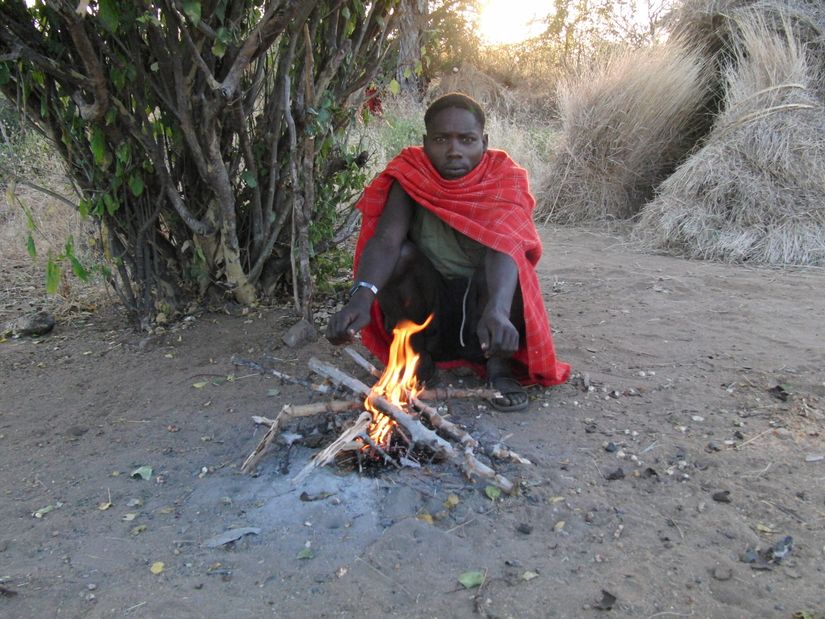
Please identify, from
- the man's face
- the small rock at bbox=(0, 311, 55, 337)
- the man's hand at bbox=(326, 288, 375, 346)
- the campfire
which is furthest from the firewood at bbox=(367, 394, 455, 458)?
the small rock at bbox=(0, 311, 55, 337)

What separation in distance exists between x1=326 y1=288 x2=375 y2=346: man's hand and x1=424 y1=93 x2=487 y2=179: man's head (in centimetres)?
65

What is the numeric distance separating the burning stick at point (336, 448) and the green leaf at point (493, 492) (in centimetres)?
42

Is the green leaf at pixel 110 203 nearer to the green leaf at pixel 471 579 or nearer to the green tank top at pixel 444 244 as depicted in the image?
the green tank top at pixel 444 244

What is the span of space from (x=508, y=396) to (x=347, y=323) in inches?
29.0

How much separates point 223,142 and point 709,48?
5.30 metres

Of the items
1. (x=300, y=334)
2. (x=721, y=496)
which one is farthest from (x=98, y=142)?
(x=721, y=496)

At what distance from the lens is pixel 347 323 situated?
2.42 metres

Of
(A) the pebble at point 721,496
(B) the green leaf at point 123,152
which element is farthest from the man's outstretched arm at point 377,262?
(A) the pebble at point 721,496

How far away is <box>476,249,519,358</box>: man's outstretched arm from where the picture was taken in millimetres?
2254

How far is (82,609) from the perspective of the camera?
1699 millimetres

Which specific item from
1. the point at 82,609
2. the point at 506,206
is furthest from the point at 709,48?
the point at 82,609

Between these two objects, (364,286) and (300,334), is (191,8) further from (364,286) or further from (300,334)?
(300,334)

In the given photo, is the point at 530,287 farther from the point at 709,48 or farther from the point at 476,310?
the point at 709,48

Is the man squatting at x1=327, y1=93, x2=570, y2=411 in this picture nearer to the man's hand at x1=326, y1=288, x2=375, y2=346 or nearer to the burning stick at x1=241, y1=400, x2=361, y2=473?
the man's hand at x1=326, y1=288, x2=375, y2=346
